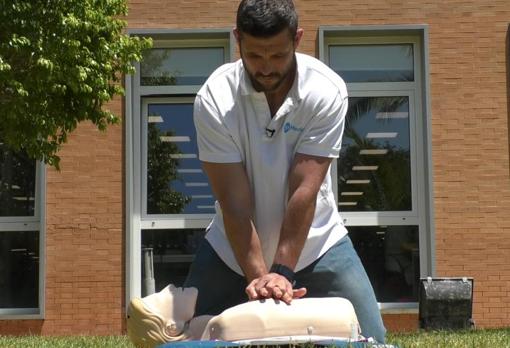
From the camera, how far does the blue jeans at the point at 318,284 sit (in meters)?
3.95

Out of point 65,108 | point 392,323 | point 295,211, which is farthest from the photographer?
point 392,323

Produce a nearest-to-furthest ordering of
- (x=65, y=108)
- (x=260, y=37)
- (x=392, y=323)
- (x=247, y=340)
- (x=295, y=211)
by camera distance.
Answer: (x=247, y=340) < (x=260, y=37) < (x=295, y=211) < (x=65, y=108) < (x=392, y=323)

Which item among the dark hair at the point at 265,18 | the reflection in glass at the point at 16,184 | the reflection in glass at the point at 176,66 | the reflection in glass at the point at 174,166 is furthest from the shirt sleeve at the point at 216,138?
the reflection in glass at the point at 16,184

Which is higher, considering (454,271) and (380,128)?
(380,128)

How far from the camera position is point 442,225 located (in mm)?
12867

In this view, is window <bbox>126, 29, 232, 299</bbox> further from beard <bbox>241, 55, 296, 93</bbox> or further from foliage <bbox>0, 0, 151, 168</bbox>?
beard <bbox>241, 55, 296, 93</bbox>

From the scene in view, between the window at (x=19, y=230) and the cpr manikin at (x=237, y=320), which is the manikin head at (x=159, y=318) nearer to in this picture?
the cpr manikin at (x=237, y=320)

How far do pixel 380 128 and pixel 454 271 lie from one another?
6.99 ft

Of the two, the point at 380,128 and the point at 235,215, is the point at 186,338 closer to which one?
the point at 235,215

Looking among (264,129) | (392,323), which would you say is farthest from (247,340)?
(392,323)

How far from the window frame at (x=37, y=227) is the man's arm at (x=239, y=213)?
31.1ft

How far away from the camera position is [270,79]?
364 centimetres

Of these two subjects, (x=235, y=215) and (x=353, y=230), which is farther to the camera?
(x=353, y=230)

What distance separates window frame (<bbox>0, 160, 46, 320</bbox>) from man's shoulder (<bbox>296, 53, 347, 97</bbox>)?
9.52 meters
